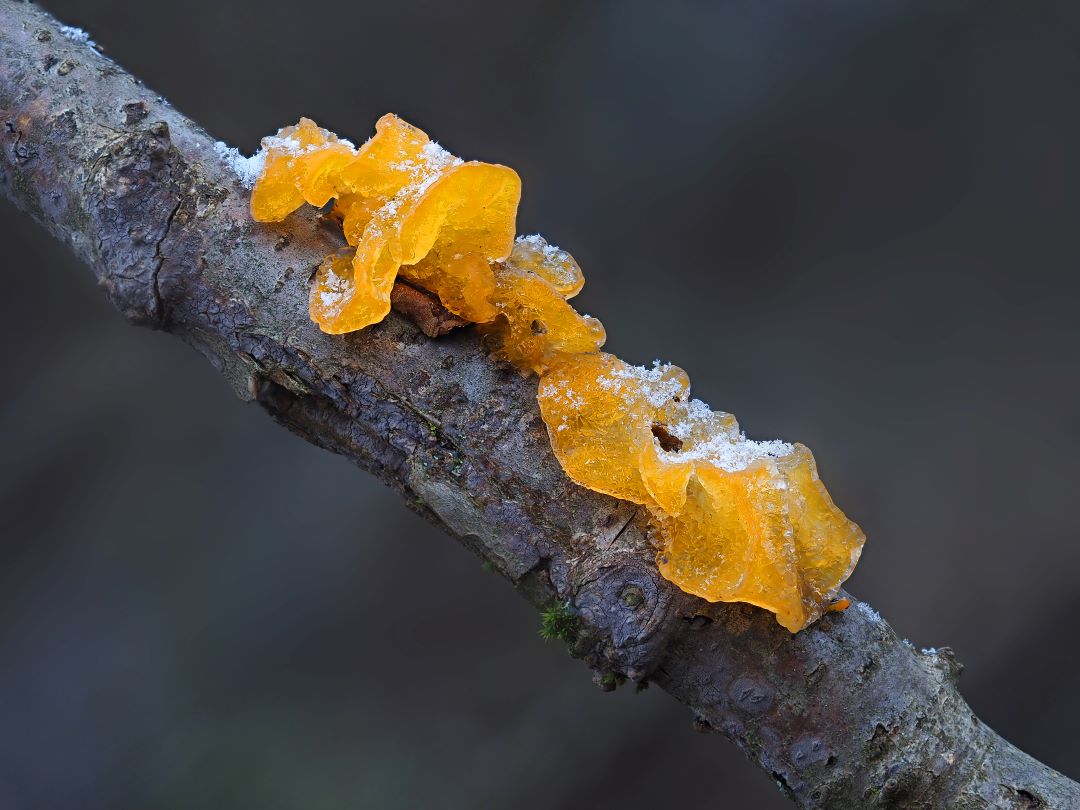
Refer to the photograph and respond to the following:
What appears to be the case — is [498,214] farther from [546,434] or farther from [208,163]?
[208,163]

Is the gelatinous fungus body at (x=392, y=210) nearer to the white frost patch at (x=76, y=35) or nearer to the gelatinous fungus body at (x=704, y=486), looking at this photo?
the gelatinous fungus body at (x=704, y=486)

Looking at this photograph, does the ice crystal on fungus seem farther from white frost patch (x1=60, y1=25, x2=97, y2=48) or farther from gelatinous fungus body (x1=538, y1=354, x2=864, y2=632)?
white frost patch (x1=60, y1=25, x2=97, y2=48)

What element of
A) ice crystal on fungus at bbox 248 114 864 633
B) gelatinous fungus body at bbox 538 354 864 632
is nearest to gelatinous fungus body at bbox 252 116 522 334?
ice crystal on fungus at bbox 248 114 864 633

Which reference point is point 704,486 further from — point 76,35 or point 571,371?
point 76,35

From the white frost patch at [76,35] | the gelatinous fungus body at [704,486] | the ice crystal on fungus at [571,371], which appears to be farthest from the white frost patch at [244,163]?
the gelatinous fungus body at [704,486]

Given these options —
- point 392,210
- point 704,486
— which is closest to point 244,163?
point 392,210

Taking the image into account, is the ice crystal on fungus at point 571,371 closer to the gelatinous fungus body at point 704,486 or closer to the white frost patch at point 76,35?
the gelatinous fungus body at point 704,486

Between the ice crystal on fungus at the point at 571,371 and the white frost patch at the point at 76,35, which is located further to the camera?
the white frost patch at the point at 76,35
